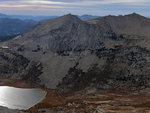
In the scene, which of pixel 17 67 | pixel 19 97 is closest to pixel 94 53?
pixel 19 97

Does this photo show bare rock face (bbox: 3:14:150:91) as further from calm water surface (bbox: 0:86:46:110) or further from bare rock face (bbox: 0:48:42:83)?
calm water surface (bbox: 0:86:46:110)

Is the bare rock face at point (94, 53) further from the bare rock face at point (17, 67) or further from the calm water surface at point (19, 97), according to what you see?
the calm water surface at point (19, 97)

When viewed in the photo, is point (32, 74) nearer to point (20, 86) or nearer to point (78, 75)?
point (20, 86)

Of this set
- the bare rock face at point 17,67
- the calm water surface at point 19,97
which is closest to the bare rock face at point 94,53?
the bare rock face at point 17,67

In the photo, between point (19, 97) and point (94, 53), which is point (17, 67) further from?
point (94, 53)

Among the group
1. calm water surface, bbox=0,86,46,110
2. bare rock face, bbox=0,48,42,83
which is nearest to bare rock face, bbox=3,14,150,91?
bare rock face, bbox=0,48,42,83
